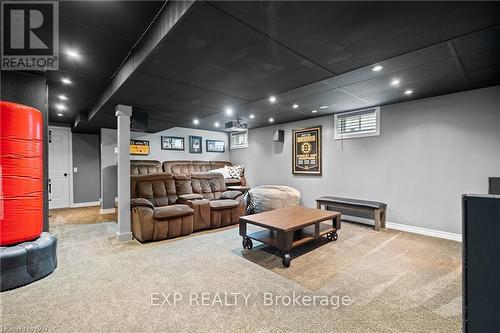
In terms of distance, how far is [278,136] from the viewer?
20.7 ft

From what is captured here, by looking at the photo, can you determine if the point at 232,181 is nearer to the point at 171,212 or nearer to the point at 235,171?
the point at 235,171

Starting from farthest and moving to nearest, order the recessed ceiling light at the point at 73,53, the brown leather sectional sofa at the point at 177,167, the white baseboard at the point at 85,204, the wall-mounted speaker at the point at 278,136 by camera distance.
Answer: the white baseboard at the point at 85,204 → the wall-mounted speaker at the point at 278,136 → the brown leather sectional sofa at the point at 177,167 → the recessed ceiling light at the point at 73,53

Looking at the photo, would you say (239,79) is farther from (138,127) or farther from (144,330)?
(144,330)

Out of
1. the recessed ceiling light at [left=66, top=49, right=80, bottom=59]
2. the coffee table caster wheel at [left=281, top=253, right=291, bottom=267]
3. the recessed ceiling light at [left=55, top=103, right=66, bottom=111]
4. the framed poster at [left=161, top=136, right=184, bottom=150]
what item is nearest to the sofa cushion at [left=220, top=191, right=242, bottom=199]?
the coffee table caster wheel at [left=281, top=253, right=291, bottom=267]

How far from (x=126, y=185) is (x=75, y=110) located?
105 inches

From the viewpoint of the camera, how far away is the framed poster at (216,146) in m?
7.91

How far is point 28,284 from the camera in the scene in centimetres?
237

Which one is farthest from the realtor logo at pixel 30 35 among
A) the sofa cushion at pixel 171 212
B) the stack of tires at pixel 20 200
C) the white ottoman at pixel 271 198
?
the white ottoman at pixel 271 198

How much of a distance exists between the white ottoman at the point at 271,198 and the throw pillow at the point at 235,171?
1.50 metres

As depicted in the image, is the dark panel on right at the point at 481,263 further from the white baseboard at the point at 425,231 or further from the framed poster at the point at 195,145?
the framed poster at the point at 195,145

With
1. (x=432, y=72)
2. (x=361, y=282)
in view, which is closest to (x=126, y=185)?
(x=361, y=282)

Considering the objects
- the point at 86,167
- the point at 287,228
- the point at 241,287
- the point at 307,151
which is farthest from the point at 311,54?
the point at 86,167

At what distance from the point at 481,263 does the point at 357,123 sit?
440cm

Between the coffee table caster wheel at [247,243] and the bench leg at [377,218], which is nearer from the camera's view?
the coffee table caster wheel at [247,243]
